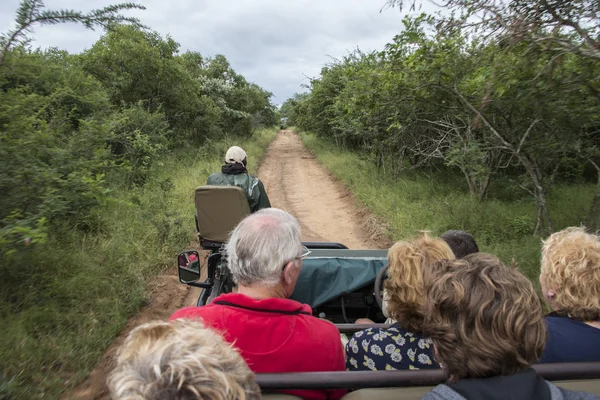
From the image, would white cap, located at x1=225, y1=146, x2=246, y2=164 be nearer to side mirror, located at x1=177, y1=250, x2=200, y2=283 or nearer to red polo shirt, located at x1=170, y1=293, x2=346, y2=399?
side mirror, located at x1=177, y1=250, x2=200, y2=283

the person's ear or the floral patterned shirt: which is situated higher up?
the person's ear

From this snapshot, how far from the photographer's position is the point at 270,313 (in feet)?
5.17

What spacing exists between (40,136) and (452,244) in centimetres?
370

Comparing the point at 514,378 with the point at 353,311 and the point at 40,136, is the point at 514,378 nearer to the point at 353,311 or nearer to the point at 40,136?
the point at 353,311

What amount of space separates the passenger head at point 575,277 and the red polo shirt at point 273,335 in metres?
1.09

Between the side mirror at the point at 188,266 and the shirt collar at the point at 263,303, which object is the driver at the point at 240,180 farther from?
the shirt collar at the point at 263,303

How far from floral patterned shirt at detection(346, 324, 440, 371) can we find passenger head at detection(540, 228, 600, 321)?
26.6 inches

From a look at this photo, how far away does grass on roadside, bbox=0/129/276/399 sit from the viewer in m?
3.06

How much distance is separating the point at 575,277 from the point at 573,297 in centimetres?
9

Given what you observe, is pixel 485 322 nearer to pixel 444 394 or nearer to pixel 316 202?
pixel 444 394

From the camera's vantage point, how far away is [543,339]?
47.9 inches

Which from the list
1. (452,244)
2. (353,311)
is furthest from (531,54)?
(353,311)

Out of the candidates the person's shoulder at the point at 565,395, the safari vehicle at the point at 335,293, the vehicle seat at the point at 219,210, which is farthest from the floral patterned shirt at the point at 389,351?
the vehicle seat at the point at 219,210

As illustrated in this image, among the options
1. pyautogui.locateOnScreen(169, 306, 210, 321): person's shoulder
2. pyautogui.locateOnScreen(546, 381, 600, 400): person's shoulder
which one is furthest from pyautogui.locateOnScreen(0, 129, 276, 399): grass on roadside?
pyautogui.locateOnScreen(546, 381, 600, 400): person's shoulder
